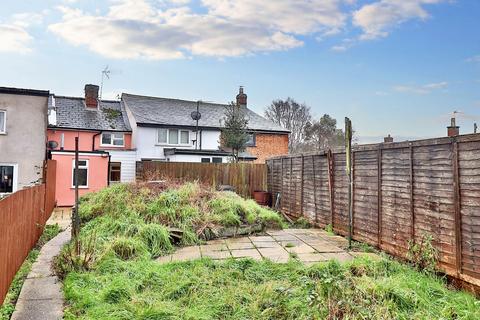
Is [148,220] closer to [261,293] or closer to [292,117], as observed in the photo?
[261,293]

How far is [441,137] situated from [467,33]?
5.40 m

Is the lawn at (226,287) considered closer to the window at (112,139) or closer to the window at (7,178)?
the window at (7,178)

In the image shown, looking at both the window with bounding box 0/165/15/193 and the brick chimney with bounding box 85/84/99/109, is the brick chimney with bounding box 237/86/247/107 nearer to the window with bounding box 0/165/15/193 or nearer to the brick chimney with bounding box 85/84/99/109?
the brick chimney with bounding box 85/84/99/109

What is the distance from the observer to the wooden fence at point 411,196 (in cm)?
425

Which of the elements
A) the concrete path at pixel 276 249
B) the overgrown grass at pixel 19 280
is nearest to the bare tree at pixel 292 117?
the concrete path at pixel 276 249

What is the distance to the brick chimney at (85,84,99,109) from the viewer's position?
69.3 feet

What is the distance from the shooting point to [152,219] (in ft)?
22.8

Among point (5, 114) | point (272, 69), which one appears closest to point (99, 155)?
point (5, 114)

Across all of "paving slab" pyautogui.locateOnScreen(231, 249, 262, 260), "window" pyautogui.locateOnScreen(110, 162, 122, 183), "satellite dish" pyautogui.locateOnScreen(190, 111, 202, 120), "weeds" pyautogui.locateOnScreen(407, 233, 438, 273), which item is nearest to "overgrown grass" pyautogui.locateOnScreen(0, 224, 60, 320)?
"paving slab" pyautogui.locateOnScreen(231, 249, 262, 260)

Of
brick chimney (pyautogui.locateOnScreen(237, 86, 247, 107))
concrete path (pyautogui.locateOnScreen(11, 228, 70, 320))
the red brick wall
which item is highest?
brick chimney (pyautogui.locateOnScreen(237, 86, 247, 107))

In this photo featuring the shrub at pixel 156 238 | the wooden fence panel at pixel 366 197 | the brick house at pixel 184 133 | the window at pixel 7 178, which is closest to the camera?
the shrub at pixel 156 238

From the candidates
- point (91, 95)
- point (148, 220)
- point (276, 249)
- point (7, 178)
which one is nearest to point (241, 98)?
point (91, 95)

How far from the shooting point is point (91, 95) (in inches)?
837

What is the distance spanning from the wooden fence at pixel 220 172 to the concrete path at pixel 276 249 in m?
6.25
